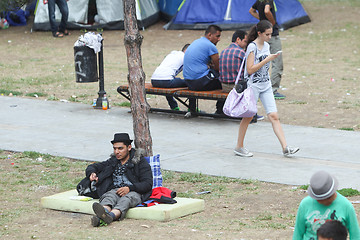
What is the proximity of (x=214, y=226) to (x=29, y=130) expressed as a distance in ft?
16.0

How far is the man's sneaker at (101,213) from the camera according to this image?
577 cm

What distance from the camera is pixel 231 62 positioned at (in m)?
10.1

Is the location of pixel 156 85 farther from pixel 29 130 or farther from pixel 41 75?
pixel 41 75

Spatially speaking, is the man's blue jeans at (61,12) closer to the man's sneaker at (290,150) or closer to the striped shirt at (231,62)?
the striped shirt at (231,62)

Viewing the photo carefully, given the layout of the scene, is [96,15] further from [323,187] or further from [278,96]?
[323,187]

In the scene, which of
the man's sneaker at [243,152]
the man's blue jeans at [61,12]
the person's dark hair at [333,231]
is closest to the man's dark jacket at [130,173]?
the man's sneaker at [243,152]

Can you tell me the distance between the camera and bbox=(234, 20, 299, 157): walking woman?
8.20 m

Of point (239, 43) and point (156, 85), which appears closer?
point (239, 43)

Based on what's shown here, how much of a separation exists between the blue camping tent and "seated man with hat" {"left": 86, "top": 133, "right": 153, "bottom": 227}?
1504 cm

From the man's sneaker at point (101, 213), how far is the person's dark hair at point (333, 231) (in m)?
2.60

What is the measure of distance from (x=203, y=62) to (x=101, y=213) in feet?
16.8

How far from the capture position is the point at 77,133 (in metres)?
9.72

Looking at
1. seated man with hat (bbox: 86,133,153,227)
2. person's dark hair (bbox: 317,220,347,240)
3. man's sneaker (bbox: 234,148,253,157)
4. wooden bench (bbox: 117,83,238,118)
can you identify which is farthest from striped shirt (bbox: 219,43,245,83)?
person's dark hair (bbox: 317,220,347,240)

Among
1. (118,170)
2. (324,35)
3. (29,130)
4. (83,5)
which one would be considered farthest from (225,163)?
(83,5)
